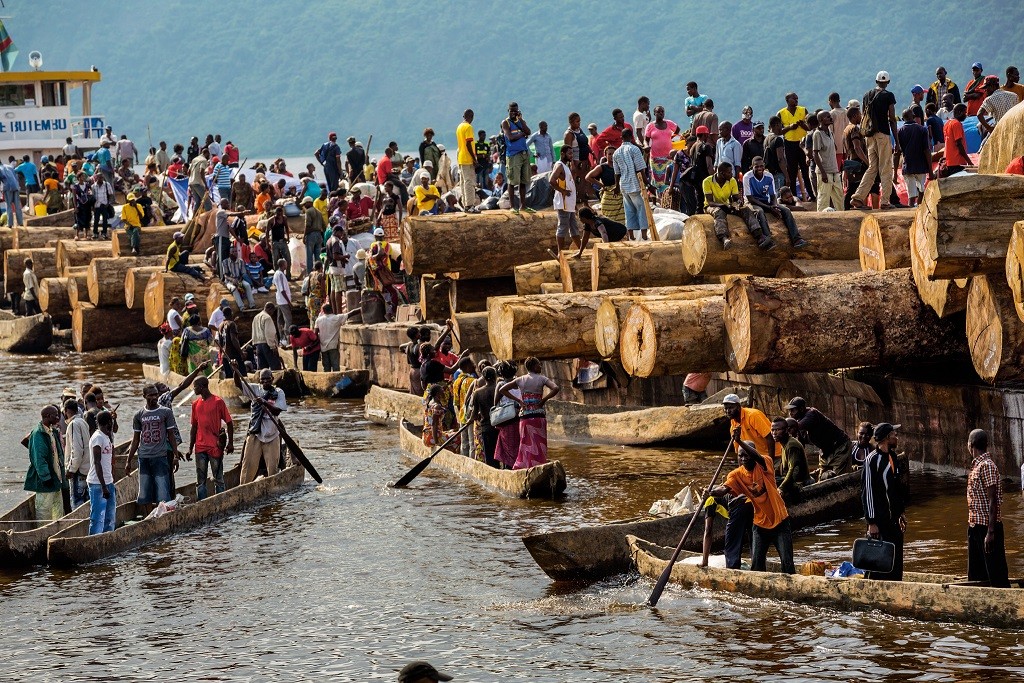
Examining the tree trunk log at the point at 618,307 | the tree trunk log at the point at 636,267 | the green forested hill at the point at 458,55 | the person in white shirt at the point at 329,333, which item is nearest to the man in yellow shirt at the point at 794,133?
the tree trunk log at the point at 636,267

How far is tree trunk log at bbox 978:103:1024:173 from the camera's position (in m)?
15.3

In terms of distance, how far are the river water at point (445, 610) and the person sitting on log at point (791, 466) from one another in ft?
1.38

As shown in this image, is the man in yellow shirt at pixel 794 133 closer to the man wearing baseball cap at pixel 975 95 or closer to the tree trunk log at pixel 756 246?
the man wearing baseball cap at pixel 975 95

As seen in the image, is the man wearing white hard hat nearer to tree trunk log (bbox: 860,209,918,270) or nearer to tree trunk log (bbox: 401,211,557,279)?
tree trunk log (bbox: 401,211,557,279)

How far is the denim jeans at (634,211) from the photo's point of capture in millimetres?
A: 22188

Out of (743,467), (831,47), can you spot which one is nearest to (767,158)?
(743,467)

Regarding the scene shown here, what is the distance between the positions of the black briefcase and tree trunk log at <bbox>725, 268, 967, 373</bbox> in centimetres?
407

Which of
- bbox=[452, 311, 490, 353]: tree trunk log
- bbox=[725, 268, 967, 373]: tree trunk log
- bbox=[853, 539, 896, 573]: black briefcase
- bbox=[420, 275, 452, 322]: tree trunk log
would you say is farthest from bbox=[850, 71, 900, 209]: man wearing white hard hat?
bbox=[853, 539, 896, 573]: black briefcase

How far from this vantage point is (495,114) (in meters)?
141

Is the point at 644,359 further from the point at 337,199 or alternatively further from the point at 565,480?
the point at 337,199

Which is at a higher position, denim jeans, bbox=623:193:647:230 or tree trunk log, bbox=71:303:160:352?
denim jeans, bbox=623:193:647:230

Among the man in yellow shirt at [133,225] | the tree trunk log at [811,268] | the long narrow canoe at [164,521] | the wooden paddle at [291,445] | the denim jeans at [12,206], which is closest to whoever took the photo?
the long narrow canoe at [164,521]

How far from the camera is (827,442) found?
50.9 feet

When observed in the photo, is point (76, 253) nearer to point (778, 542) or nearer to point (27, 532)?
point (27, 532)
